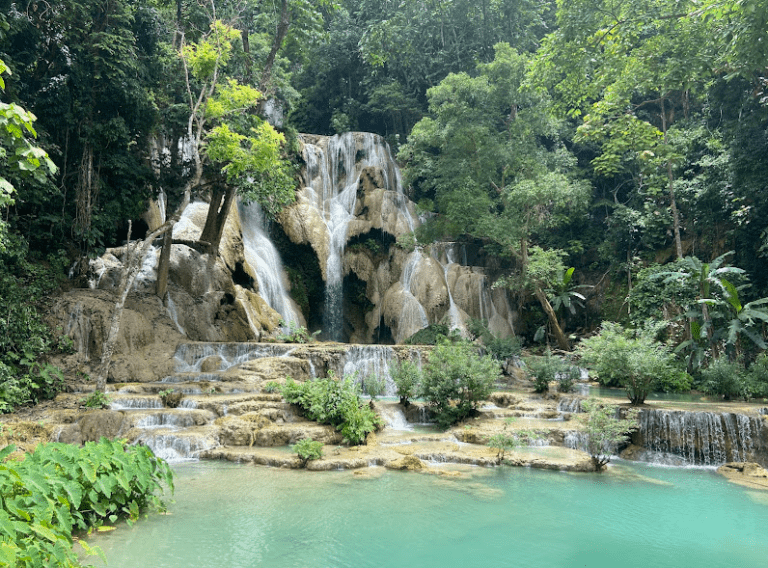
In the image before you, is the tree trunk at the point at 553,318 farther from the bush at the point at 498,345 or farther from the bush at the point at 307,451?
the bush at the point at 307,451

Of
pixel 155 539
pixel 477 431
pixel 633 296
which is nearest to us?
pixel 155 539

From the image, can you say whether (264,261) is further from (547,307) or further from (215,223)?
(547,307)

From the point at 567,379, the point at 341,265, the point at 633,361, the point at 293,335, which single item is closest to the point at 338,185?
the point at 341,265

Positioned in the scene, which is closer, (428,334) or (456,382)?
(456,382)

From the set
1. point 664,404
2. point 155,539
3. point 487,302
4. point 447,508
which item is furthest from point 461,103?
point 155,539

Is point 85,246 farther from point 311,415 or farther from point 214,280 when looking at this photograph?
point 311,415

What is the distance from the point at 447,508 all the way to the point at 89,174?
43.1 ft

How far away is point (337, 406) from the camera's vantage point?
9.70 meters

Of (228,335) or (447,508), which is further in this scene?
(228,335)

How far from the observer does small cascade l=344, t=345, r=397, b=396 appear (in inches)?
583

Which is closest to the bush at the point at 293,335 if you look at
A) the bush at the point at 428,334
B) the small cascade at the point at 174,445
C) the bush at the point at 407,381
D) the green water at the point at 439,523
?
the bush at the point at 428,334

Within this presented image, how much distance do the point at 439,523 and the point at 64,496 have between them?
3.62m

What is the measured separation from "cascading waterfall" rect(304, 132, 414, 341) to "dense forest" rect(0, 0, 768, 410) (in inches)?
62.0

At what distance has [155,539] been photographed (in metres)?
4.90
